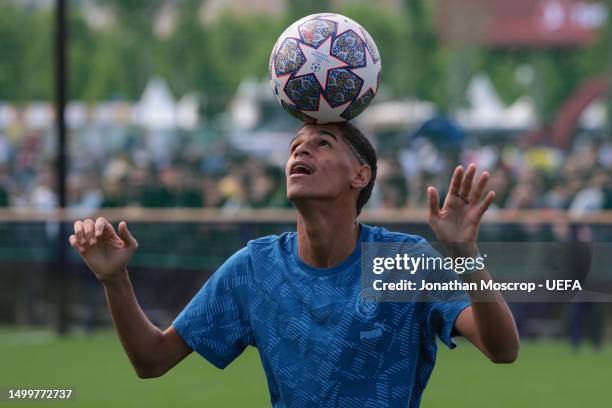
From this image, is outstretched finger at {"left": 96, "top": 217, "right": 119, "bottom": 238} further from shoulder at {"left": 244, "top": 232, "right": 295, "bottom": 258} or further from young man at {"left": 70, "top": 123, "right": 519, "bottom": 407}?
shoulder at {"left": 244, "top": 232, "right": 295, "bottom": 258}

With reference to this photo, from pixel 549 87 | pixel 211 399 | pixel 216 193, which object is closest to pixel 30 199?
pixel 216 193

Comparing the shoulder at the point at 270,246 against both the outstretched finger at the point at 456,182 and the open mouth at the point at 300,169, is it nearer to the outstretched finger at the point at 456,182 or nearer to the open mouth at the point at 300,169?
the open mouth at the point at 300,169

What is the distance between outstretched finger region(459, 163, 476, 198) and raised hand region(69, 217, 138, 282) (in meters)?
1.07

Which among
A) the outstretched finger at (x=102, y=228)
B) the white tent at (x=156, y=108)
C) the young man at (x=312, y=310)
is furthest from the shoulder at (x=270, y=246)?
the white tent at (x=156, y=108)

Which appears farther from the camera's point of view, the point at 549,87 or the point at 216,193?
the point at 549,87

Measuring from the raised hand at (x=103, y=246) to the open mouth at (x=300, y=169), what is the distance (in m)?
0.54

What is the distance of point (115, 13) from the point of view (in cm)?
2386

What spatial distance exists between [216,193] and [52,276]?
7.35ft

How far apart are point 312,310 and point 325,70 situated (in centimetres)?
85

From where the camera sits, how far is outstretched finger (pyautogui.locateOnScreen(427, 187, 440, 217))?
151 inches

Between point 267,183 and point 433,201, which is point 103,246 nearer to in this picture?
point 433,201

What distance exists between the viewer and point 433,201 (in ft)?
12.7

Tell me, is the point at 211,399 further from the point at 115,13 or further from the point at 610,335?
the point at 115,13

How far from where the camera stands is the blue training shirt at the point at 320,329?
14.2 ft
